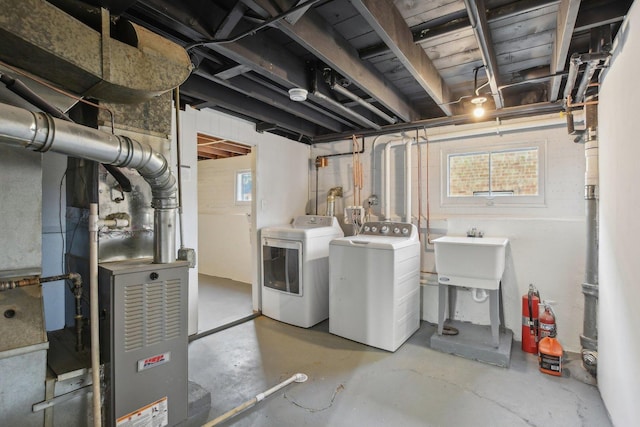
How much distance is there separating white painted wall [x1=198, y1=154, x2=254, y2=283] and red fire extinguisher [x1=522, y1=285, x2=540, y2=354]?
384cm

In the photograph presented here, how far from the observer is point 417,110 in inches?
140

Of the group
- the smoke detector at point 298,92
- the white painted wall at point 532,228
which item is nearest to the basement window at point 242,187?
the white painted wall at point 532,228

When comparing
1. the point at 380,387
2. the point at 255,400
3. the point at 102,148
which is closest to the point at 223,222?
the point at 255,400

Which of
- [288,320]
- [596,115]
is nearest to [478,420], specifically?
[288,320]

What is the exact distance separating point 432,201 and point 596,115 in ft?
5.11

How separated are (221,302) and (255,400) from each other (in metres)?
2.34

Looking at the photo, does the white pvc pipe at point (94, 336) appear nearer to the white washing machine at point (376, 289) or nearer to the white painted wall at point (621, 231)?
the white washing machine at point (376, 289)

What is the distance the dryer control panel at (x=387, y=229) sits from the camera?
10.6ft

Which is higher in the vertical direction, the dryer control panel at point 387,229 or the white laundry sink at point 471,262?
the dryer control panel at point 387,229

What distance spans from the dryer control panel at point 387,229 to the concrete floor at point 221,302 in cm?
171

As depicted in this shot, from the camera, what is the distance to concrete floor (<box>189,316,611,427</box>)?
1.93 meters

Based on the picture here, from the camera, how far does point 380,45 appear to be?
222 cm

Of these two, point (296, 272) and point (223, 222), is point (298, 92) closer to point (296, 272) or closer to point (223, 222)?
point (296, 272)

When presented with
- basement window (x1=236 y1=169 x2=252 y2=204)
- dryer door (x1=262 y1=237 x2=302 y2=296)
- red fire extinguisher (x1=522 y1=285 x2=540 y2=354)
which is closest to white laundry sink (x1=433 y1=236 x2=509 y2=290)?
red fire extinguisher (x1=522 y1=285 x2=540 y2=354)
